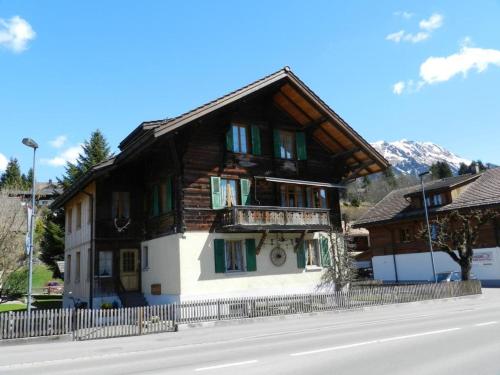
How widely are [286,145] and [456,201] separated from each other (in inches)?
766

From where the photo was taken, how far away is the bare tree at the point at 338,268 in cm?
2570

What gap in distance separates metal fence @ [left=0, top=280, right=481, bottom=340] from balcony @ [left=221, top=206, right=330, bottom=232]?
12.4ft

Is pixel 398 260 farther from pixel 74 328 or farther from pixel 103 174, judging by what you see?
pixel 74 328

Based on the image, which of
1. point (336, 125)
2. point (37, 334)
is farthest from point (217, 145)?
point (37, 334)

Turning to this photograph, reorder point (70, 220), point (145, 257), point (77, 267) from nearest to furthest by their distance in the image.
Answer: point (145, 257), point (77, 267), point (70, 220)

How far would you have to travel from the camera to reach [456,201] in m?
37.8

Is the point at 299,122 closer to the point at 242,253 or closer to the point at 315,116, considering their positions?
the point at 315,116

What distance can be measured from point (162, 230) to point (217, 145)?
17.2 feet

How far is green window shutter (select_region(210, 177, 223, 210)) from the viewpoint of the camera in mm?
22562

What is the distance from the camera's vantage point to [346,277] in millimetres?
26000

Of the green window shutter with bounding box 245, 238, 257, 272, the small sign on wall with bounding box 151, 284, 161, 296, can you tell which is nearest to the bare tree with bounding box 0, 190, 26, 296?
the small sign on wall with bounding box 151, 284, 161, 296

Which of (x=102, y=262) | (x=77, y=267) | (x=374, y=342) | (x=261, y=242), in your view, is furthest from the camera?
(x=77, y=267)

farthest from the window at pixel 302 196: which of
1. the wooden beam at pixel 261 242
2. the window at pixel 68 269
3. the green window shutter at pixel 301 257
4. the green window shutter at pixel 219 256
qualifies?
the window at pixel 68 269

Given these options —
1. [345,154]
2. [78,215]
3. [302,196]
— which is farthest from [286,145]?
[78,215]
